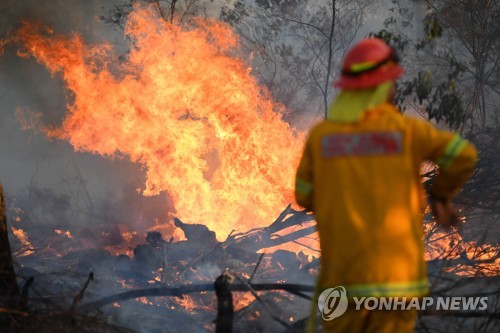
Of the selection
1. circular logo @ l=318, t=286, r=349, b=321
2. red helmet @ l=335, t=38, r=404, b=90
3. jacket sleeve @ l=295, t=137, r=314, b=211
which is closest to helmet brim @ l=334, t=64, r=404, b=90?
red helmet @ l=335, t=38, r=404, b=90

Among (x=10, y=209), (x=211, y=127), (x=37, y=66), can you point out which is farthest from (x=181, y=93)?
(x=37, y=66)

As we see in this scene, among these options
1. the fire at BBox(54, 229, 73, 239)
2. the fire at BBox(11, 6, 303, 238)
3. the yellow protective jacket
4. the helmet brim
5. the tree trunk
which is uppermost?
the fire at BBox(11, 6, 303, 238)

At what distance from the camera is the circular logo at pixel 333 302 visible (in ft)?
9.01

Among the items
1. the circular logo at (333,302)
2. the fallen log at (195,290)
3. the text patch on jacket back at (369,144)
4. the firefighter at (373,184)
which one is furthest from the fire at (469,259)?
the text patch on jacket back at (369,144)

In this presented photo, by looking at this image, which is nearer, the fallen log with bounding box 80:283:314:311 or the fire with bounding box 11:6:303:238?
the fallen log with bounding box 80:283:314:311

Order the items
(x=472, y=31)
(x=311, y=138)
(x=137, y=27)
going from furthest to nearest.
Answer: (x=472, y=31) < (x=137, y=27) < (x=311, y=138)

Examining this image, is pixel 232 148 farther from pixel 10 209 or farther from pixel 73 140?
pixel 10 209

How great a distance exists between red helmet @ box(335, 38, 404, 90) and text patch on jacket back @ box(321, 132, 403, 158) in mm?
252

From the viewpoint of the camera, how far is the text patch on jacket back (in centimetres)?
264

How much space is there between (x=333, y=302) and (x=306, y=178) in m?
0.65

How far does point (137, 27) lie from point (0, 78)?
4362 mm

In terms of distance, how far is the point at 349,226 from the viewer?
8.66 ft

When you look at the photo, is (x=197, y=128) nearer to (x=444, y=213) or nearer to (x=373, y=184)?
(x=444, y=213)

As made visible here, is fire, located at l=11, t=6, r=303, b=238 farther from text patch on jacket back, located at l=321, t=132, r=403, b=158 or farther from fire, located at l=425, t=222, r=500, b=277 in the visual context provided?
text patch on jacket back, located at l=321, t=132, r=403, b=158
